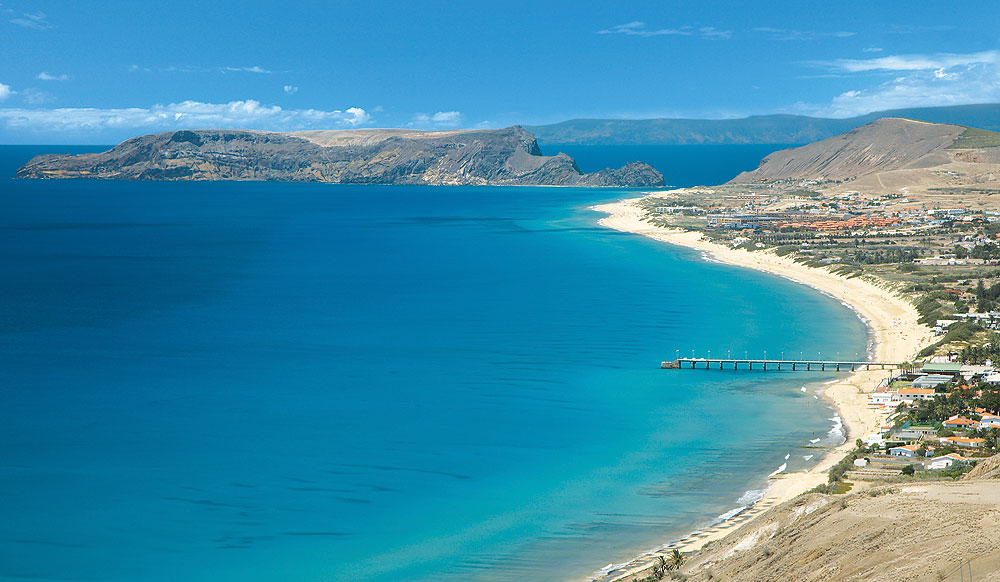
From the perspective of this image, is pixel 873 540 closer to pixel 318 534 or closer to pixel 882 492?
pixel 882 492

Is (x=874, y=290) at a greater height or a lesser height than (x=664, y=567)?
greater

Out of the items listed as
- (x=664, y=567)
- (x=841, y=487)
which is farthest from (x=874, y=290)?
(x=664, y=567)

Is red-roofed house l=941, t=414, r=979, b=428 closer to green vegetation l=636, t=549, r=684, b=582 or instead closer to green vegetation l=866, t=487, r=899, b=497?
green vegetation l=866, t=487, r=899, b=497

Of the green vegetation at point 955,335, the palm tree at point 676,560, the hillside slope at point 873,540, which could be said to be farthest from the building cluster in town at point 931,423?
the palm tree at point 676,560

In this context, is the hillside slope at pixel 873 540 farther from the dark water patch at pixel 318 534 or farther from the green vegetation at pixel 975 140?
the green vegetation at pixel 975 140

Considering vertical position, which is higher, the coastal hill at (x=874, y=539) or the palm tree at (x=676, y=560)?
the coastal hill at (x=874, y=539)

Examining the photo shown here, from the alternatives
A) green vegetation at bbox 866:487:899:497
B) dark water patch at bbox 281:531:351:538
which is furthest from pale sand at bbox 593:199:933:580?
dark water patch at bbox 281:531:351:538
